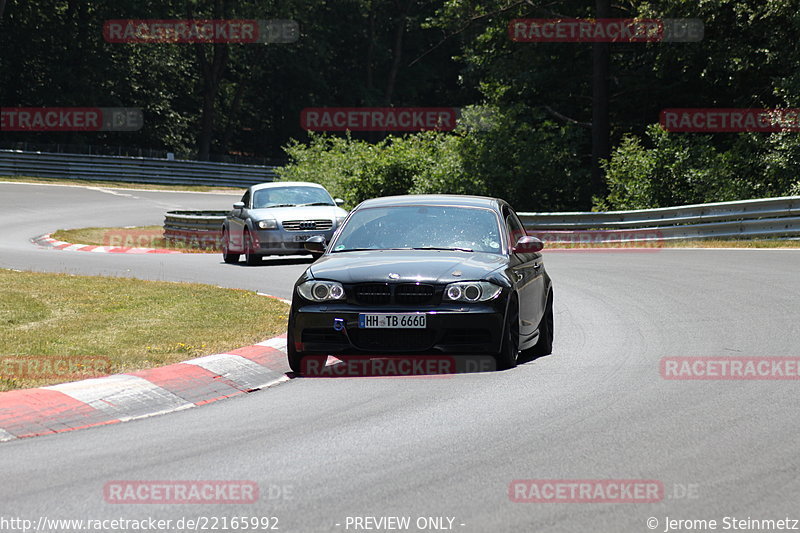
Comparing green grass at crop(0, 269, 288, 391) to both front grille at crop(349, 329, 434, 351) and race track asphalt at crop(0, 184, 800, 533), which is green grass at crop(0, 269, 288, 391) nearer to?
race track asphalt at crop(0, 184, 800, 533)

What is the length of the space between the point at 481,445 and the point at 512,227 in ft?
15.8

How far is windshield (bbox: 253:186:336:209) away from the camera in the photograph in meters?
24.0

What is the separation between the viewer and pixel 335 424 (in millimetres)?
7633

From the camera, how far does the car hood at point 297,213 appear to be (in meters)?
23.0

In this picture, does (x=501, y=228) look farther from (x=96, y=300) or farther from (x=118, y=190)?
(x=118, y=190)

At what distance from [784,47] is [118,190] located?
109ft

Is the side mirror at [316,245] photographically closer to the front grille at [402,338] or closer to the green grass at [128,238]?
the front grille at [402,338]
